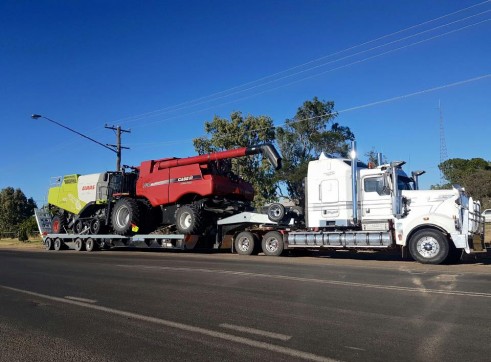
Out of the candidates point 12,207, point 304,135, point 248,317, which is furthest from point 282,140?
point 12,207

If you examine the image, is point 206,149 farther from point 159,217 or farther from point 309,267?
point 309,267

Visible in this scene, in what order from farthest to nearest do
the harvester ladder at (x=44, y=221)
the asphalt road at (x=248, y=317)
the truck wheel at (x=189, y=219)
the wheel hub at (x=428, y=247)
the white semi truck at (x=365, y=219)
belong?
the harvester ladder at (x=44, y=221) < the truck wheel at (x=189, y=219) < the white semi truck at (x=365, y=219) < the wheel hub at (x=428, y=247) < the asphalt road at (x=248, y=317)

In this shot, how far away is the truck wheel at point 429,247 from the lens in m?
12.5

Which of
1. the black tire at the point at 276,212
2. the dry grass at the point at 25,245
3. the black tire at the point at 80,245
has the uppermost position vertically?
the black tire at the point at 276,212

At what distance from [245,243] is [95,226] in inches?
366

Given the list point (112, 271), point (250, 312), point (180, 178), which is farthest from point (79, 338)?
point (180, 178)

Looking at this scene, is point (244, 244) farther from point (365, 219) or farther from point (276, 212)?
point (365, 219)

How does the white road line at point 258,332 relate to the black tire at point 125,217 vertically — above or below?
below

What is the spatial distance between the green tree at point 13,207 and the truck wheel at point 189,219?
54292mm

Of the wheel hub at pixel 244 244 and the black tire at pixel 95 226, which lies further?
the black tire at pixel 95 226

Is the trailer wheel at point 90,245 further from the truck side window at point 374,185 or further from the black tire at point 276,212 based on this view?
the truck side window at point 374,185

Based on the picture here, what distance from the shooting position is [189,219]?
18.1 m

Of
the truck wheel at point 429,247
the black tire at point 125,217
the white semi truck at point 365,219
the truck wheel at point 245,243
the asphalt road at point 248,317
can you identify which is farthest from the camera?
the black tire at point 125,217

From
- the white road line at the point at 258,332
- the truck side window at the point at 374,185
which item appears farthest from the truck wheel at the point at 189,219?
the white road line at the point at 258,332
